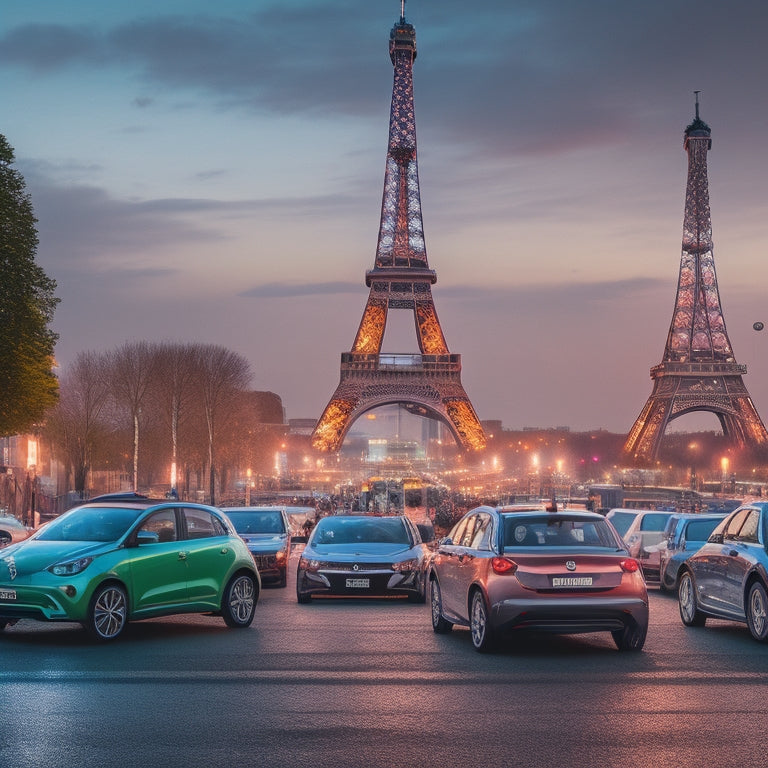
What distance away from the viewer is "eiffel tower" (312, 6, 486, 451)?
95375mm

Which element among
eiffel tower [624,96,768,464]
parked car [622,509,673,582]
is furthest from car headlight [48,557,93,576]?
eiffel tower [624,96,768,464]

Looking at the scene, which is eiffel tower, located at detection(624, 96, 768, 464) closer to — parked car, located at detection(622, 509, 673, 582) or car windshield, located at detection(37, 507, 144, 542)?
parked car, located at detection(622, 509, 673, 582)

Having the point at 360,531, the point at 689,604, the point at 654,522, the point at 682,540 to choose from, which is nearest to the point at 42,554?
the point at 360,531

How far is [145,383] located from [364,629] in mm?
58660

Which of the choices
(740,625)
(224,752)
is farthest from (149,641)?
(740,625)

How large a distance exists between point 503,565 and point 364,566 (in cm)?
656

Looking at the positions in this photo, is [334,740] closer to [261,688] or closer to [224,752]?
[224,752]

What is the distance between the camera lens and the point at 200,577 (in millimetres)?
15227

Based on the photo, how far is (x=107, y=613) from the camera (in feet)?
45.5

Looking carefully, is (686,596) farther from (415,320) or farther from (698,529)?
→ (415,320)

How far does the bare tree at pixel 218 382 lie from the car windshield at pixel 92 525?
205 ft

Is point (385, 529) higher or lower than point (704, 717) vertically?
higher

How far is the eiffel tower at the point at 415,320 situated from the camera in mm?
95375

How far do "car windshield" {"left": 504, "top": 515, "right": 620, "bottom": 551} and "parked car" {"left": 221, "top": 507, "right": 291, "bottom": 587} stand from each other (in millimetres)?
8957
